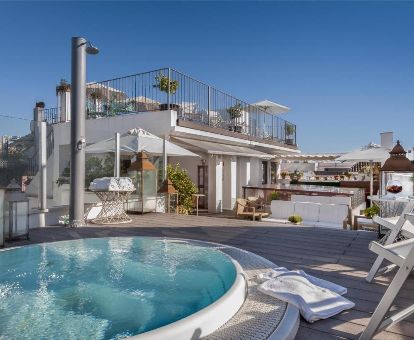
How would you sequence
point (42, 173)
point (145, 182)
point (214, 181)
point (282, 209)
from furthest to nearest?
point (214, 181) → point (282, 209) → point (145, 182) → point (42, 173)

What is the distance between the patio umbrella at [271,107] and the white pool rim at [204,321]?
22.4 m

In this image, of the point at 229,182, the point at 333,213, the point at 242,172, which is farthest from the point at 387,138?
the point at 333,213

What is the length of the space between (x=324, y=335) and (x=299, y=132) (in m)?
28.7

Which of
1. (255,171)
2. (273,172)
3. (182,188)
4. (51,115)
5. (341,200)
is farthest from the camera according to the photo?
(273,172)

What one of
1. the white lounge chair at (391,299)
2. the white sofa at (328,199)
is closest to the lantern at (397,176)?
the white sofa at (328,199)

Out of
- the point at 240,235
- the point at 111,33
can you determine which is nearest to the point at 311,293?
the point at 240,235

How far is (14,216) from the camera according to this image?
700cm

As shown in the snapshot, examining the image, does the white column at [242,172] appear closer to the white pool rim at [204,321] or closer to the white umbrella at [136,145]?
the white umbrella at [136,145]

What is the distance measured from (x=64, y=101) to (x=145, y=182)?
36.2ft

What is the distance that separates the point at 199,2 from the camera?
15.4m

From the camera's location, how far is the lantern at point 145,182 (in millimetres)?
11039

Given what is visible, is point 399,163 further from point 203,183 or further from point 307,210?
point 203,183

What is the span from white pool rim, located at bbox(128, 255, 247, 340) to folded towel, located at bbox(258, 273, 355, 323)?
0.43 meters

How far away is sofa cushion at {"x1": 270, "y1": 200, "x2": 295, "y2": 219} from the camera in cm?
1277
